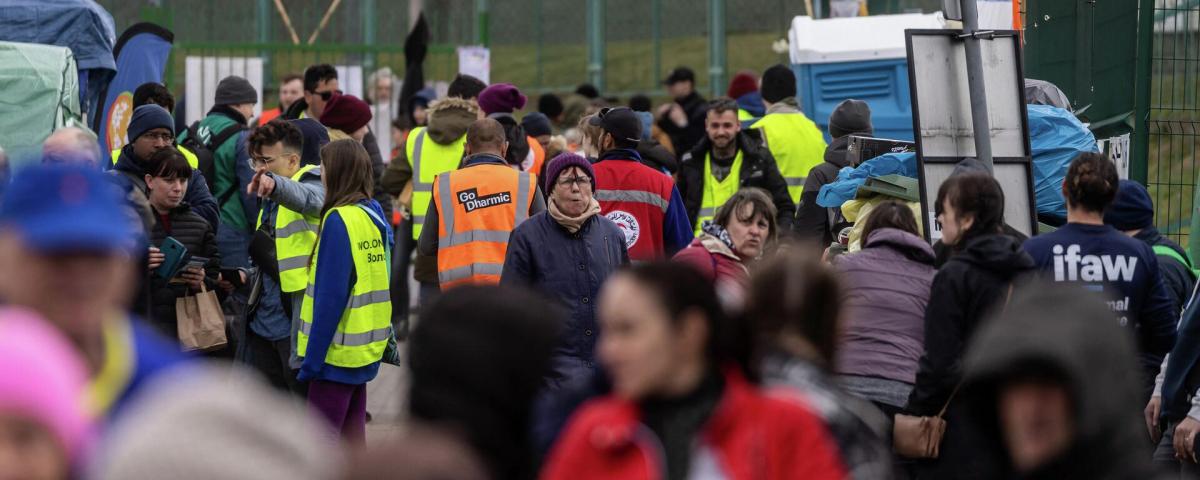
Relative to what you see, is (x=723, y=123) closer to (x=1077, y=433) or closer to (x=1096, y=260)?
(x=1096, y=260)

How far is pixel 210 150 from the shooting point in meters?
10.4

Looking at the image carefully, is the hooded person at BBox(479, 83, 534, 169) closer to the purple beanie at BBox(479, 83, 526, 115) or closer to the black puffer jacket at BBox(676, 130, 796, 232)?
the purple beanie at BBox(479, 83, 526, 115)

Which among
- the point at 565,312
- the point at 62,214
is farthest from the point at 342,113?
the point at 62,214

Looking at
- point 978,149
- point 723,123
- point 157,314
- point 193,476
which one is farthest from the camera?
point 723,123

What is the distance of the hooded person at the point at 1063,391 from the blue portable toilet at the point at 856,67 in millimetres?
9613

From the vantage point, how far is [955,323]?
233 inches

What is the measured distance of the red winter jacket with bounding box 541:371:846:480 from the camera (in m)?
3.32

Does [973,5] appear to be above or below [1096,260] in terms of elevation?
above

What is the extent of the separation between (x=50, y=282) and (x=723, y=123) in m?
7.97

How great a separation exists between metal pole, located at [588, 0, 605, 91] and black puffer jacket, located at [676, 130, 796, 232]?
399 inches

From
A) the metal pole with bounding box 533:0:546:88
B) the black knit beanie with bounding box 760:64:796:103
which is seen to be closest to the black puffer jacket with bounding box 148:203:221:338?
the black knit beanie with bounding box 760:64:796:103

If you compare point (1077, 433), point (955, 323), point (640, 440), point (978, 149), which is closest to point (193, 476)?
point (640, 440)

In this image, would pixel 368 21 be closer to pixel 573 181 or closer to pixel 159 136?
pixel 159 136

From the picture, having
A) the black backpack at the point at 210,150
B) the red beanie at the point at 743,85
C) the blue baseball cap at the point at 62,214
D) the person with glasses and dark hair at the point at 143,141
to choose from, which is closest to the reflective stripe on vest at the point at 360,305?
the person with glasses and dark hair at the point at 143,141
